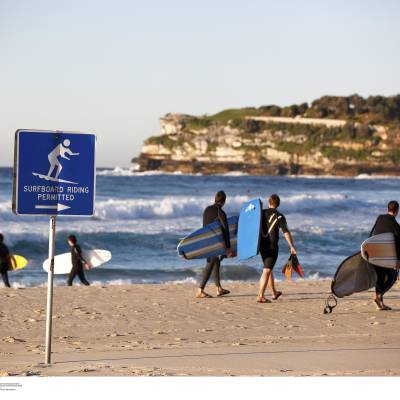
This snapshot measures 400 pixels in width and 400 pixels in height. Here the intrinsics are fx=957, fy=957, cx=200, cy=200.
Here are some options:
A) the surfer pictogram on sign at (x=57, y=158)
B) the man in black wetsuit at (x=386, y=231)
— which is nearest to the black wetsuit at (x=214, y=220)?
the man in black wetsuit at (x=386, y=231)

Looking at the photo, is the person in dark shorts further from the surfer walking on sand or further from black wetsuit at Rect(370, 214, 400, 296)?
the surfer walking on sand

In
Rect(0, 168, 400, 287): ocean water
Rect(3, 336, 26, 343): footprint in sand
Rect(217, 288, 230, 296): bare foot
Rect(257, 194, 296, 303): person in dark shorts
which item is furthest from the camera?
Rect(0, 168, 400, 287): ocean water

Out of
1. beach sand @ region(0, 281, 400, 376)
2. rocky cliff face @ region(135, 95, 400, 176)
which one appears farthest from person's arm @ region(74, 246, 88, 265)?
rocky cliff face @ region(135, 95, 400, 176)

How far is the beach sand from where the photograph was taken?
6934mm

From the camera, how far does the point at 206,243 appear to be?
37.7 ft

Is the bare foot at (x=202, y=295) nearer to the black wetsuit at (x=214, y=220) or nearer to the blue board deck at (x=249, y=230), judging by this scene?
the black wetsuit at (x=214, y=220)

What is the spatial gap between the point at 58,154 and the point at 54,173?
13 centimetres

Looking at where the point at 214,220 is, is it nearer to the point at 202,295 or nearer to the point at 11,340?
the point at 202,295

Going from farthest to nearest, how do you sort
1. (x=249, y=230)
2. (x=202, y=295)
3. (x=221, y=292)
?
(x=221, y=292)
(x=202, y=295)
(x=249, y=230)

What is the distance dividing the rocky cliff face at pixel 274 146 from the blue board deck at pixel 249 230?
112m

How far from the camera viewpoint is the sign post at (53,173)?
6.30 meters

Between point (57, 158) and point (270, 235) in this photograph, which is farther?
point (270, 235)

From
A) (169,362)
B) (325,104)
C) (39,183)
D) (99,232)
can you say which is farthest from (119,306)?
(325,104)

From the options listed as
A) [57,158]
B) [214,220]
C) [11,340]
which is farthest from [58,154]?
[214,220]
